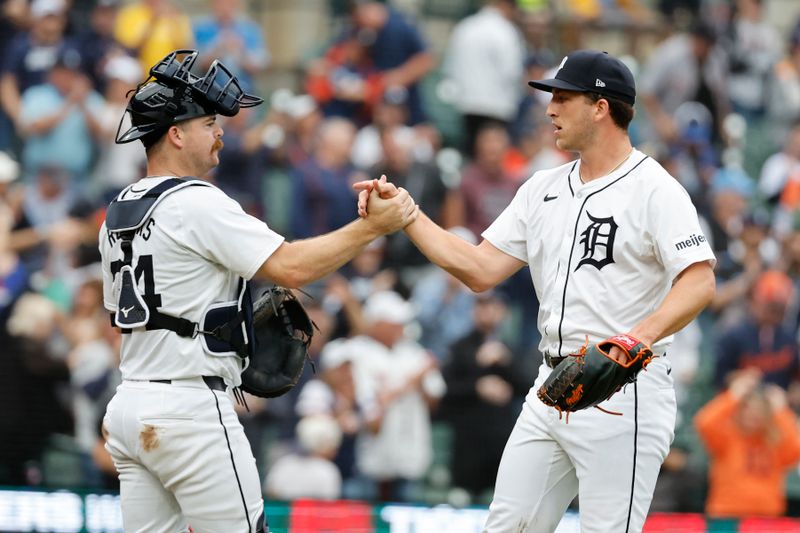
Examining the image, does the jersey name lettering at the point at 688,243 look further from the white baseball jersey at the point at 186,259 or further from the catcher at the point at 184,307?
the white baseball jersey at the point at 186,259

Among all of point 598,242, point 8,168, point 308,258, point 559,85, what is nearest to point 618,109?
point 559,85

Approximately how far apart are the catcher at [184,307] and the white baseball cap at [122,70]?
5.42 m

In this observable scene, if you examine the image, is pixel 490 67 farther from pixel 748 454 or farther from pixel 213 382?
pixel 213 382

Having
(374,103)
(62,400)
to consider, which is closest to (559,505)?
(62,400)

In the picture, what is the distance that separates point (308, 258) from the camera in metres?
4.72

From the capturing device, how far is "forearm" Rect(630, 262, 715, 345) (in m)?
4.59

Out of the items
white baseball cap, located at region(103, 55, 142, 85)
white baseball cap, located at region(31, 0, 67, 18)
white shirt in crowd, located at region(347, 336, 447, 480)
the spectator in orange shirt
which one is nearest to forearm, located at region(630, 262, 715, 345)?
white shirt in crowd, located at region(347, 336, 447, 480)

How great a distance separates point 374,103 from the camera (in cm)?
1073

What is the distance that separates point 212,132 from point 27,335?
5090mm

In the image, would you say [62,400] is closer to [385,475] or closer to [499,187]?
[385,475]

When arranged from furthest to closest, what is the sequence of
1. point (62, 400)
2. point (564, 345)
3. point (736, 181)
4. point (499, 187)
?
point (736, 181) < point (499, 187) < point (62, 400) < point (564, 345)

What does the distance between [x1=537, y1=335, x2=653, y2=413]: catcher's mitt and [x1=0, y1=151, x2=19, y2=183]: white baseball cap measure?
6167mm

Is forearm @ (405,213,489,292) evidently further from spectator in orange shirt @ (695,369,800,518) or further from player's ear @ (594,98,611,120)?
spectator in orange shirt @ (695,369,800,518)

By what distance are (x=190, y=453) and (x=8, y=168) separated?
5.81m
